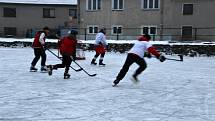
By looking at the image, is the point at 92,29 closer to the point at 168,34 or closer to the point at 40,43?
the point at 168,34

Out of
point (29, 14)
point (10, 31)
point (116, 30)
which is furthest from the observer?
point (29, 14)

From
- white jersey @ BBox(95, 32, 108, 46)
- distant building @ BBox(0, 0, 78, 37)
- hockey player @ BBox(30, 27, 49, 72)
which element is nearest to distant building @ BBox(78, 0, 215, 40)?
distant building @ BBox(0, 0, 78, 37)

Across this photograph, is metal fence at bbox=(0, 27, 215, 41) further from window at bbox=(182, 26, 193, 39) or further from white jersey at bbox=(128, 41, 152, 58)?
white jersey at bbox=(128, 41, 152, 58)

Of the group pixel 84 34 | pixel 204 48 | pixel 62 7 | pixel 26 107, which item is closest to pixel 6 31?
pixel 62 7

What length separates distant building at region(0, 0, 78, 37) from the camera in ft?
157

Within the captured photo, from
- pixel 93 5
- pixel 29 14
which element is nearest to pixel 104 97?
pixel 93 5

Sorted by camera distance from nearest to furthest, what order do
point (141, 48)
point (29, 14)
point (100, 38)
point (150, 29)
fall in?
point (141, 48) → point (100, 38) → point (150, 29) → point (29, 14)

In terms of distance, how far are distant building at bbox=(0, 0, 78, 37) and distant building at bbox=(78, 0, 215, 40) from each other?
413 inches

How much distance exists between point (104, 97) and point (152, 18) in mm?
25328

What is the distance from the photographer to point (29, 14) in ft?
159

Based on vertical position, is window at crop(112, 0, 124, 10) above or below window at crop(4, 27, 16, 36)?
above

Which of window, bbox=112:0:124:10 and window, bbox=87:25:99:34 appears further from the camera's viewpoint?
window, bbox=87:25:99:34

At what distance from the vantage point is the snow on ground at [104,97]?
7953 mm

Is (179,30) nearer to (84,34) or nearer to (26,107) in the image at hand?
(84,34)
